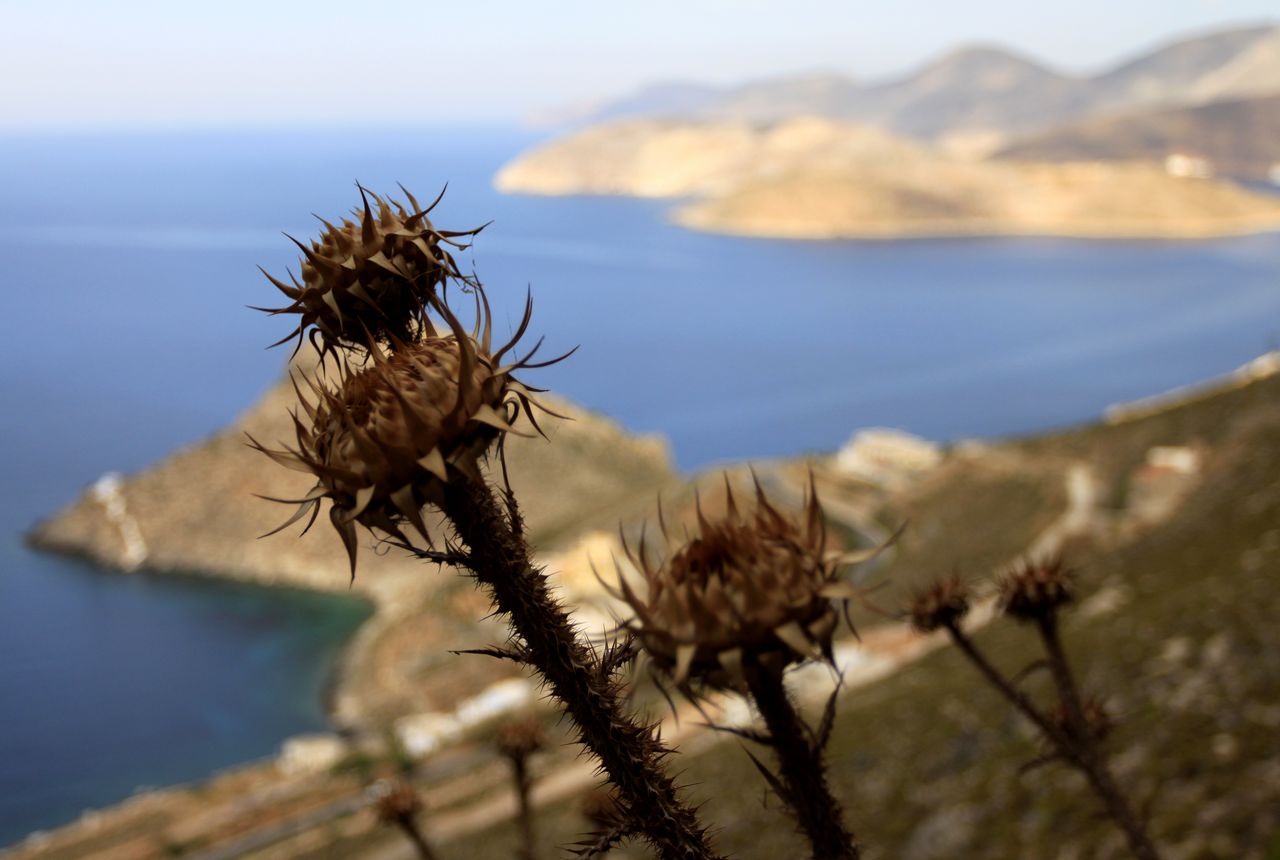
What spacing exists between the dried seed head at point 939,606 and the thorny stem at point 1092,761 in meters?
0.41

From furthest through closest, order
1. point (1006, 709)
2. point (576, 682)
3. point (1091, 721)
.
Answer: point (1006, 709)
point (1091, 721)
point (576, 682)

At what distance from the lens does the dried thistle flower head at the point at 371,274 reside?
2811 mm

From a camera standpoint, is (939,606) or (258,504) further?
(258,504)

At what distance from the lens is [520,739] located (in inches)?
253

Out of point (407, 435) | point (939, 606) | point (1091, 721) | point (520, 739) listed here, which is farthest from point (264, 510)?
point (407, 435)

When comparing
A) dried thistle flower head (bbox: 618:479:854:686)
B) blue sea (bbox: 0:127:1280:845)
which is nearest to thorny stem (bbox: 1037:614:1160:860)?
dried thistle flower head (bbox: 618:479:854:686)

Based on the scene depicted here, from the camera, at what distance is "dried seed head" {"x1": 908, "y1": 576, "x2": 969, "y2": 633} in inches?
193

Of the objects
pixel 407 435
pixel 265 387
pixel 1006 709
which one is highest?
pixel 265 387

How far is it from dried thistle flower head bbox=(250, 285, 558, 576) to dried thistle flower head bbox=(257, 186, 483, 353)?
0.26 metres

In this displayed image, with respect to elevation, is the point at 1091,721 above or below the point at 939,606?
below

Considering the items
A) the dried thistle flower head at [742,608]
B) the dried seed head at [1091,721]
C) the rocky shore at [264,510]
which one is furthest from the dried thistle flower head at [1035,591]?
the rocky shore at [264,510]

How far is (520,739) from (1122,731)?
43.6 feet

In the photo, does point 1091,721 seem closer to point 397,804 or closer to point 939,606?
point 939,606

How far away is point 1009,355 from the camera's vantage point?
16000 cm
